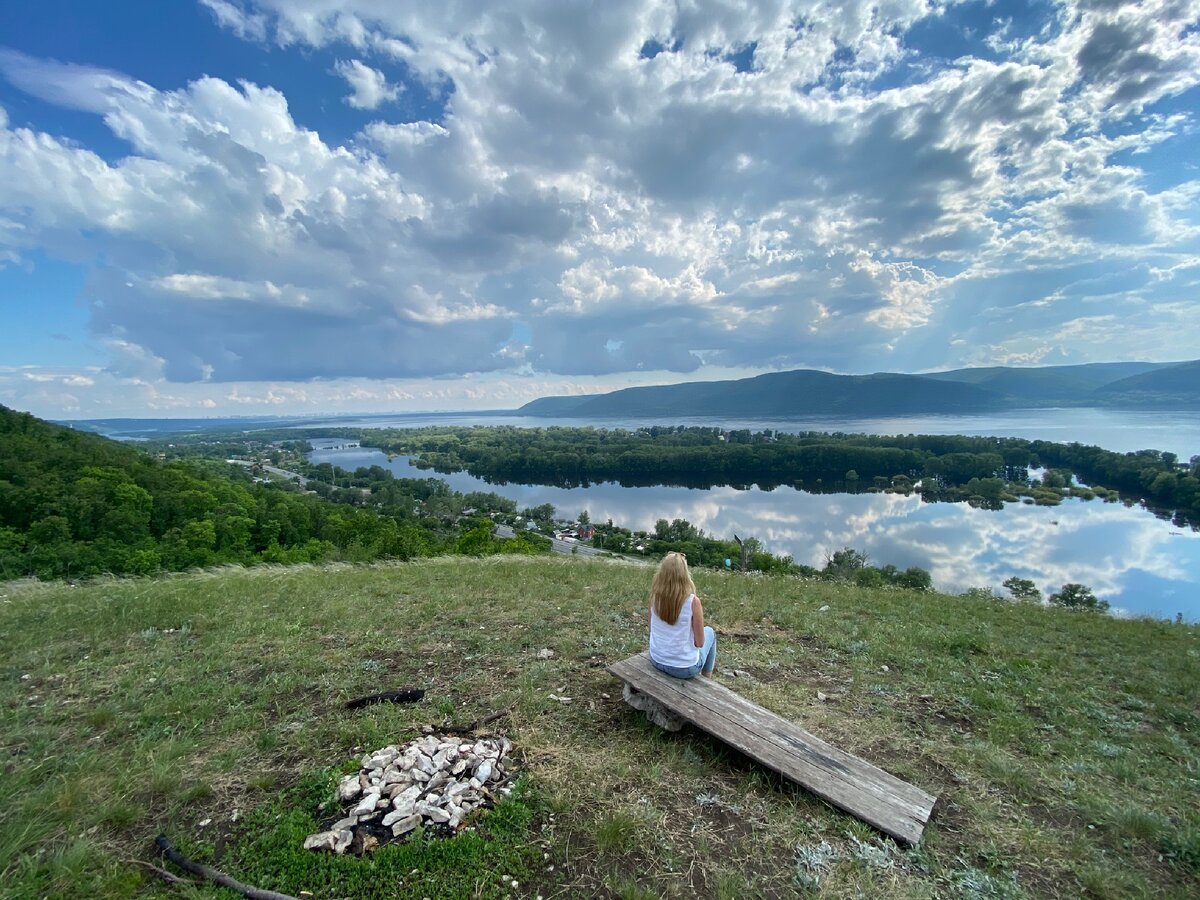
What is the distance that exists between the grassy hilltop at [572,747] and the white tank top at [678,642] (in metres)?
0.68

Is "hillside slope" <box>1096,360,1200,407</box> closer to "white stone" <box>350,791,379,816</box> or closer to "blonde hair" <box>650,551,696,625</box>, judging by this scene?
"blonde hair" <box>650,551,696,625</box>

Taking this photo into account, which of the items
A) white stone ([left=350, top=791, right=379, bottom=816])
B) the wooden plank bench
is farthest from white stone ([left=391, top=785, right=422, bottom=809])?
the wooden plank bench

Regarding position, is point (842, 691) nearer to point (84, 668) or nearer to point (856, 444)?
→ point (84, 668)

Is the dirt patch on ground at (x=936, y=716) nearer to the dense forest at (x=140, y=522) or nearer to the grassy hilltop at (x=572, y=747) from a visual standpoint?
the grassy hilltop at (x=572, y=747)

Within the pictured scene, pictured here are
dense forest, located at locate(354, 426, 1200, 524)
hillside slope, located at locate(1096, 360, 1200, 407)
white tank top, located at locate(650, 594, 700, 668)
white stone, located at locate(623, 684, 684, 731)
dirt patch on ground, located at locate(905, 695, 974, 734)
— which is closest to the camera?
white stone, located at locate(623, 684, 684, 731)

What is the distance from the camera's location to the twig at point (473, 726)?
4.18 metres

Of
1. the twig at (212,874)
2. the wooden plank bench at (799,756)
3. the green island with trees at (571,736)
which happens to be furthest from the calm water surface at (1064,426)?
the twig at (212,874)

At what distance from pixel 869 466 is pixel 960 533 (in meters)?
33.2

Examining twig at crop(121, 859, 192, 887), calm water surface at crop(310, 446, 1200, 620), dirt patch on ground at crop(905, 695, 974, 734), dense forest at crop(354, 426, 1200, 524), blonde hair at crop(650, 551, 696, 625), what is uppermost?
blonde hair at crop(650, 551, 696, 625)

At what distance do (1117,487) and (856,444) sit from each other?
3749cm

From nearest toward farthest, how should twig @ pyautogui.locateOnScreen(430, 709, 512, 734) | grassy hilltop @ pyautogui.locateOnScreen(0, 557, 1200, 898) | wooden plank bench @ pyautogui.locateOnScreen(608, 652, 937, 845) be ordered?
grassy hilltop @ pyautogui.locateOnScreen(0, 557, 1200, 898) < wooden plank bench @ pyautogui.locateOnScreen(608, 652, 937, 845) < twig @ pyautogui.locateOnScreen(430, 709, 512, 734)

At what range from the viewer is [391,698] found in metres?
4.78

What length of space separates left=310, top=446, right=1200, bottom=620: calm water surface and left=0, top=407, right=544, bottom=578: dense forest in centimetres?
3317

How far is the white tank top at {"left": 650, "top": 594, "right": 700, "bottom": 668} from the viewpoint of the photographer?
458 cm
